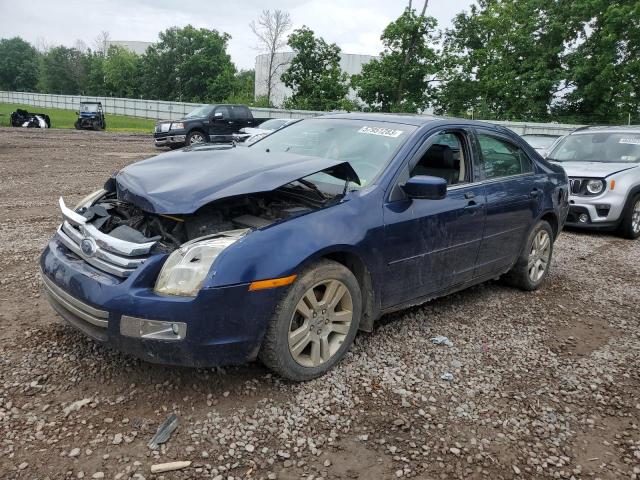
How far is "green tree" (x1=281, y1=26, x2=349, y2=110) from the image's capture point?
1217 inches

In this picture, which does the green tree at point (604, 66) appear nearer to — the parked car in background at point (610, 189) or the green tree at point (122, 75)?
the parked car in background at point (610, 189)

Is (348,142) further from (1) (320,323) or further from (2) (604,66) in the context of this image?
(2) (604,66)

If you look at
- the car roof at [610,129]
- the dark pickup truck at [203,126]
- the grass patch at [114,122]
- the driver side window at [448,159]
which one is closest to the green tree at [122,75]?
the grass patch at [114,122]

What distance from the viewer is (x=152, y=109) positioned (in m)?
41.8

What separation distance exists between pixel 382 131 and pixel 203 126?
16.5 m

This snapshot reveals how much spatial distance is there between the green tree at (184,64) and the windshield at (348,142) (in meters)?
60.2

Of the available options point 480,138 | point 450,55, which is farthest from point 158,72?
point 480,138

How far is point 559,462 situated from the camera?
2.61 meters

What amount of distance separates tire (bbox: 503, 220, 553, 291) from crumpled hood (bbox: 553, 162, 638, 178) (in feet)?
10.3

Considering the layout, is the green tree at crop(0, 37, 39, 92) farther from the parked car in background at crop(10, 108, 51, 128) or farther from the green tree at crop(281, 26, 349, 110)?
the green tree at crop(281, 26, 349, 110)

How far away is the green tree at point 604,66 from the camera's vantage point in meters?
26.1

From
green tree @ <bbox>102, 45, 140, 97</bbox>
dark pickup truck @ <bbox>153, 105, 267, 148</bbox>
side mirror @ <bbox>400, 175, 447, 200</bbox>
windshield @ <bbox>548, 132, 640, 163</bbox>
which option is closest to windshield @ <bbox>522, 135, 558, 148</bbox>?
windshield @ <bbox>548, 132, 640, 163</bbox>

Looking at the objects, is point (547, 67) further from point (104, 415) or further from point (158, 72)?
point (158, 72)

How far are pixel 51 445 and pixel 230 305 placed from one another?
107 cm
